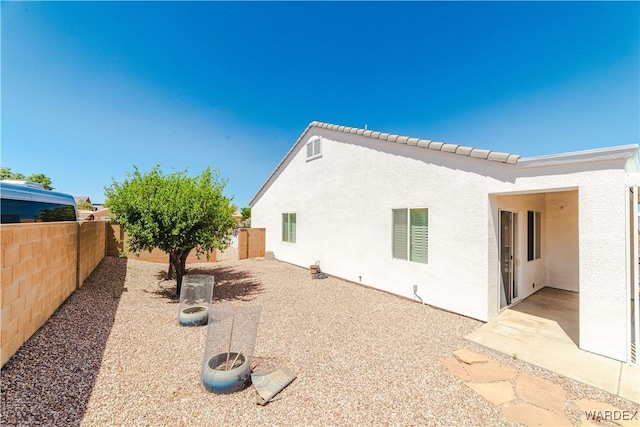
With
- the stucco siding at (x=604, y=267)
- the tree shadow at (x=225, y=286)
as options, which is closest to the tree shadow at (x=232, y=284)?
the tree shadow at (x=225, y=286)

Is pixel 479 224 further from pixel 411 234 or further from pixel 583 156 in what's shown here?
pixel 583 156

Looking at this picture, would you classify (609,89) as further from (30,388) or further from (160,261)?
(160,261)

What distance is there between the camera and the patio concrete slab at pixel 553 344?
11.3ft

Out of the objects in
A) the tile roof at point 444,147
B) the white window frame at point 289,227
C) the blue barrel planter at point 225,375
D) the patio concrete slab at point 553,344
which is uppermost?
the tile roof at point 444,147

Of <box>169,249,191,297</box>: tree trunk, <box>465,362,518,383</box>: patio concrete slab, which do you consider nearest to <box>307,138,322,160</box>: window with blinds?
<box>169,249,191,297</box>: tree trunk

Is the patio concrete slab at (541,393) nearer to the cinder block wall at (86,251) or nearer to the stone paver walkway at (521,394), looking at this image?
the stone paver walkway at (521,394)

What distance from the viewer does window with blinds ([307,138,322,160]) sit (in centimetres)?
1088

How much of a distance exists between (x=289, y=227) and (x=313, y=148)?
452 centimetres

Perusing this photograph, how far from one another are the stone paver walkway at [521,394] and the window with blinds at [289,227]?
9654 millimetres

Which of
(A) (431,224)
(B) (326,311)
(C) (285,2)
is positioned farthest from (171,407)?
(C) (285,2)

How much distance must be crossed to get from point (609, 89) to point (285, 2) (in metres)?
11.9

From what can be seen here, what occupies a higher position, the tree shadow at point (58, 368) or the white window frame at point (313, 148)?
the white window frame at point (313, 148)

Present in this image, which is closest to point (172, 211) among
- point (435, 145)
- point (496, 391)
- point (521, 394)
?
point (435, 145)

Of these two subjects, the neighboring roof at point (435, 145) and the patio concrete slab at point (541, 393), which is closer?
the patio concrete slab at point (541, 393)
